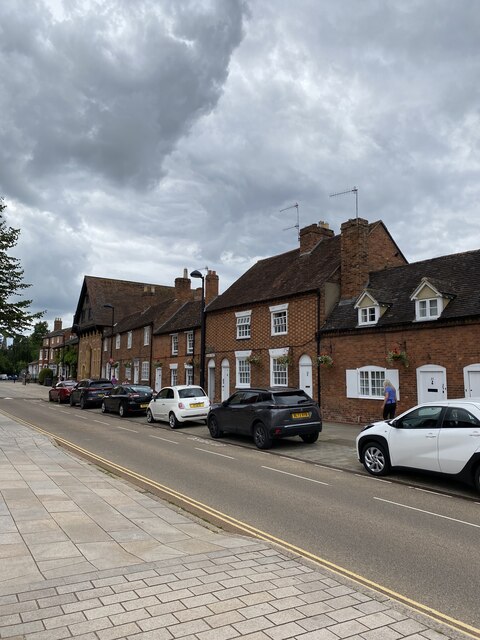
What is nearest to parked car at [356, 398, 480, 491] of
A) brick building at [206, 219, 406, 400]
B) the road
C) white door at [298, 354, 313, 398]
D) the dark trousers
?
the road

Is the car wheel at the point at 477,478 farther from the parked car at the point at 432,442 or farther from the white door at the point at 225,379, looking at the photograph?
the white door at the point at 225,379

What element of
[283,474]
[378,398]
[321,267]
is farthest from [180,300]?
[283,474]

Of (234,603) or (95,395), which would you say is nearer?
(234,603)

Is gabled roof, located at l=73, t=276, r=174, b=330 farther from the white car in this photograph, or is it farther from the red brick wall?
the red brick wall

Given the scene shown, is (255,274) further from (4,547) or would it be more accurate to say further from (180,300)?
(4,547)

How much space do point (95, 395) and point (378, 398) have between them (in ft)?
59.6

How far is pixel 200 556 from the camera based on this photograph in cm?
494

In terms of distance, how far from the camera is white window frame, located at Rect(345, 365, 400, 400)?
1800 cm

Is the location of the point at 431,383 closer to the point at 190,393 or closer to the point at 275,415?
the point at 275,415

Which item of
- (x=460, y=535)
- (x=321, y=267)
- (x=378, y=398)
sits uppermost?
(x=321, y=267)

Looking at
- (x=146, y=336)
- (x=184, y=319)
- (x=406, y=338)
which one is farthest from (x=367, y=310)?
(x=146, y=336)

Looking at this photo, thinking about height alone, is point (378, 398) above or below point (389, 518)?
above

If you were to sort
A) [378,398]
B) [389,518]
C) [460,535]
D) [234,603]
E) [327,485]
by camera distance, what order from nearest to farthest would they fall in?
[234,603] < [460,535] < [389,518] < [327,485] < [378,398]

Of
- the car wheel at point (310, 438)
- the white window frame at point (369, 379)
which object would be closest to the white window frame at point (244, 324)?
the white window frame at point (369, 379)
